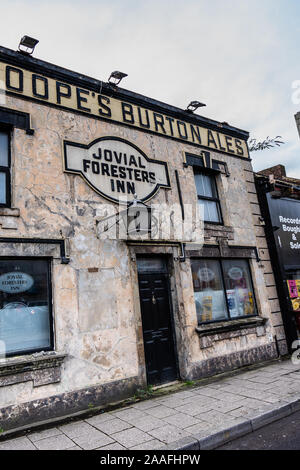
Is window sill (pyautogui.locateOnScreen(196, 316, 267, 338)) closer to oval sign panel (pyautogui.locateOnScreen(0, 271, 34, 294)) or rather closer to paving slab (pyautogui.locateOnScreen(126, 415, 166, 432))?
paving slab (pyautogui.locateOnScreen(126, 415, 166, 432))

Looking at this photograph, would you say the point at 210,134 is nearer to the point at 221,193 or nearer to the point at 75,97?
the point at 221,193

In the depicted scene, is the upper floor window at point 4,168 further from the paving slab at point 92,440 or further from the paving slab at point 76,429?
the paving slab at point 92,440

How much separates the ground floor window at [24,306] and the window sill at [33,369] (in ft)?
0.60

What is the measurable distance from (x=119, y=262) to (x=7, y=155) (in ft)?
9.71

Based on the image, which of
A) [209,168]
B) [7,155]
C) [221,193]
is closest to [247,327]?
[221,193]

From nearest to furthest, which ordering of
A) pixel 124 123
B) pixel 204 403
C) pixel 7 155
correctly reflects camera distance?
pixel 204 403 < pixel 7 155 < pixel 124 123

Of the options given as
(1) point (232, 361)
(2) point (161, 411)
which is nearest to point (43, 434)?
(2) point (161, 411)

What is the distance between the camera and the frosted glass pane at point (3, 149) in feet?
18.6

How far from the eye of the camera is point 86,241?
595cm

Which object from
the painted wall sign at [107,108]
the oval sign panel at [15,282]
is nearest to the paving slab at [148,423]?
the oval sign panel at [15,282]

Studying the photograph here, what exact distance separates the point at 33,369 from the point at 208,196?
19.9 feet

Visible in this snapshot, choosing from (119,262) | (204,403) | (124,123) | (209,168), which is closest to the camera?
(204,403)

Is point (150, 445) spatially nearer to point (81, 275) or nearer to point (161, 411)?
point (161, 411)
